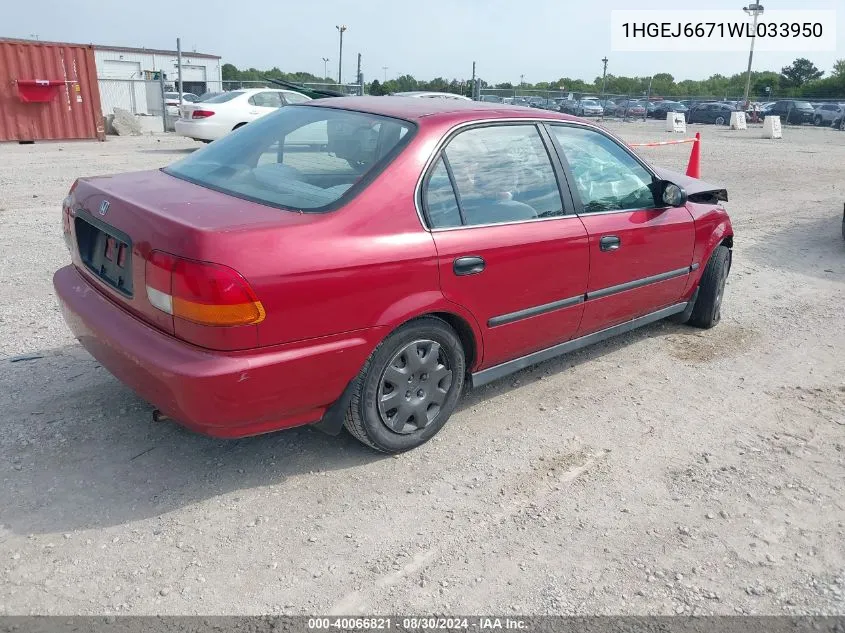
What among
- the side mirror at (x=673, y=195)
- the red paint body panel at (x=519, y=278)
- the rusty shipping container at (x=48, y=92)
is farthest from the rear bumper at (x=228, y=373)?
the rusty shipping container at (x=48, y=92)

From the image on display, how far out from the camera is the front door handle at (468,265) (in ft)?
11.0

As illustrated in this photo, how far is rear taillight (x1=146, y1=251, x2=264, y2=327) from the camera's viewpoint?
8.70 ft

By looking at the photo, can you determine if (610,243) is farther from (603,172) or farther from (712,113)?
(712,113)

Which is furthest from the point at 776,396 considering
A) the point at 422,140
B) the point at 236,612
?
→ the point at 236,612

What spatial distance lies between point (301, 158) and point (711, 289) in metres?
3.26

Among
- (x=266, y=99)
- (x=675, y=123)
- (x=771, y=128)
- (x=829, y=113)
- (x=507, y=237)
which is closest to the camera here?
(x=507, y=237)

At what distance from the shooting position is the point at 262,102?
17219mm

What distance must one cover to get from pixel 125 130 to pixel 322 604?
21.6m

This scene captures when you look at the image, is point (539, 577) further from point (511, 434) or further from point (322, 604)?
point (511, 434)

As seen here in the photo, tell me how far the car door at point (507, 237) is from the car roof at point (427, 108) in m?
0.09

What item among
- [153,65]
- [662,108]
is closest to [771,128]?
[662,108]

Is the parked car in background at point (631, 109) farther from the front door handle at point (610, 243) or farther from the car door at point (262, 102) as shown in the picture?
the front door handle at point (610, 243)

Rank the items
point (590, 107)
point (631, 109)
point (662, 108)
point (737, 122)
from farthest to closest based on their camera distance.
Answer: point (662, 108) < point (590, 107) < point (631, 109) < point (737, 122)

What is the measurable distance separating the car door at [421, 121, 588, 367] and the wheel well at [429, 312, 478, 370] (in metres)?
0.07
